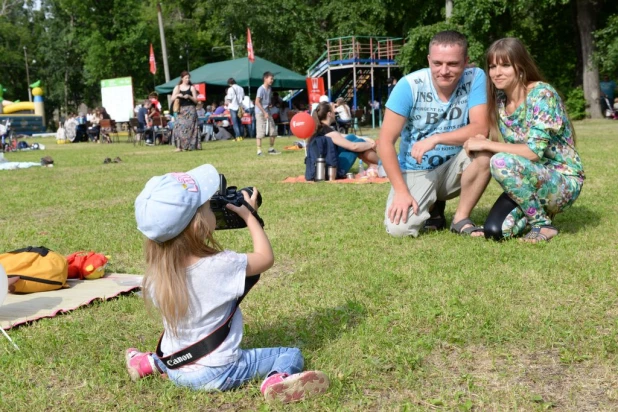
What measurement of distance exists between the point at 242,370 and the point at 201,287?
1.23ft

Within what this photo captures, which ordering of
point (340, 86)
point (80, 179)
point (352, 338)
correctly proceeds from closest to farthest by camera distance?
point (352, 338)
point (80, 179)
point (340, 86)

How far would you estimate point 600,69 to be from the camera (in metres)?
27.9

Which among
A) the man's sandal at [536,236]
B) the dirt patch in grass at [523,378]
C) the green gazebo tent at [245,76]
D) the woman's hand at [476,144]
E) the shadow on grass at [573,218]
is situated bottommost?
the dirt patch in grass at [523,378]

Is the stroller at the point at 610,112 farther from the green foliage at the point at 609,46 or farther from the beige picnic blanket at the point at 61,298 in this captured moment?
the beige picnic blanket at the point at 61,298

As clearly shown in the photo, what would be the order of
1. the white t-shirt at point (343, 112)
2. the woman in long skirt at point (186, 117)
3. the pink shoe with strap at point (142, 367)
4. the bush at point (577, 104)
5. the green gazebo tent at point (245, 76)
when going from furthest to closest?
1. the bush at point (577, 104)
2. the green gazebo tent at point (245, 76)
3. the white t-shirt at point (343, 112)
4. the woman in long skirt at point (186, 117)
5. the pink shoe with strap at point (142, 367)

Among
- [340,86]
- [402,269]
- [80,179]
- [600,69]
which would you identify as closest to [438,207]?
[402,269]

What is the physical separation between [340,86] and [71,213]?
29228 mm

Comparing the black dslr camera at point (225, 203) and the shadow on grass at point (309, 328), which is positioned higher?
the black dslr camera at point (225, 203)

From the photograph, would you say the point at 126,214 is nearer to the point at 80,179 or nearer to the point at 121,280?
the point at 121,280

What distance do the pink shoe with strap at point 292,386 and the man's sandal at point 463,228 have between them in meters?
2.99

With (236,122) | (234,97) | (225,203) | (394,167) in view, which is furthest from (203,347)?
(236,122)

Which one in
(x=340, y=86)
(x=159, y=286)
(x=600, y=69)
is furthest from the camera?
(x=340, y=86)

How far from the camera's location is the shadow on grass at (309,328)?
3314 millimetres

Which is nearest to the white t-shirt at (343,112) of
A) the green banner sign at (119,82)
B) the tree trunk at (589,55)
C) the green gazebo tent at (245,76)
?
the green gazebo tent at (245,76)
